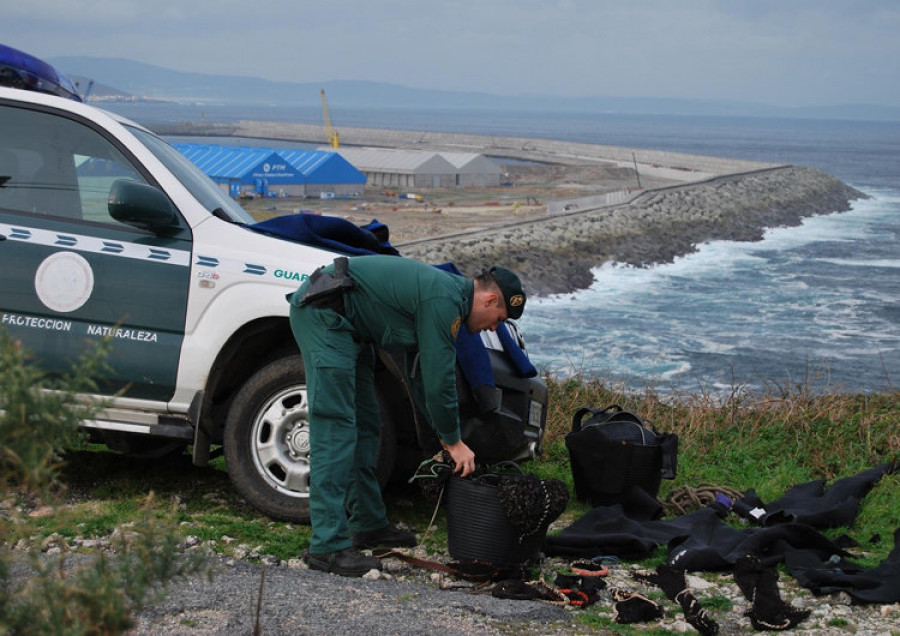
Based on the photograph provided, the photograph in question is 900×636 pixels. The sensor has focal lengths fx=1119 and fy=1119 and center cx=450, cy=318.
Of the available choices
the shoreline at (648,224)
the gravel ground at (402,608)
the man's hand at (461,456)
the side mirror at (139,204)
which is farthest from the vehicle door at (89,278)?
the shoreline at (648,224)

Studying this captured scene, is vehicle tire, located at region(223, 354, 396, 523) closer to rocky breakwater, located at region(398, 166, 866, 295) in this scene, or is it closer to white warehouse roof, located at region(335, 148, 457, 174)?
rocky breakwater, located at region(398, 166, 866, 295)

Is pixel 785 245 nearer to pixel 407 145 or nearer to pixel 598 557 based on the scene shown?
pixel 598 557

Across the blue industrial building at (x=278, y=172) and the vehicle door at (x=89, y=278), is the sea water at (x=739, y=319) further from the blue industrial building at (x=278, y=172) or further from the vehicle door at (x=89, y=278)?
the blue industrial building at (x=278, y=172)

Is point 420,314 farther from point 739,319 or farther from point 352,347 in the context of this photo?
point 739,319

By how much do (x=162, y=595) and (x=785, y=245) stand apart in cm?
4904

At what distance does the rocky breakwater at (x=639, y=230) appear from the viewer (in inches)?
1468

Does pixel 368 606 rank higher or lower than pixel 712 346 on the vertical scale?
higher

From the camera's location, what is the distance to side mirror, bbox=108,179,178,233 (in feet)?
18.9

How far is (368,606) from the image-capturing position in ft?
15.4

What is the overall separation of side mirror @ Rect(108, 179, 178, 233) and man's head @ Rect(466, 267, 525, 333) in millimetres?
1796

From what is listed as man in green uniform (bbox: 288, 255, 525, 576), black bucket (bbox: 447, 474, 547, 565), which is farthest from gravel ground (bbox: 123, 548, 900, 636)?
man in green uniform (bbox: 288, 255, 525, 576)

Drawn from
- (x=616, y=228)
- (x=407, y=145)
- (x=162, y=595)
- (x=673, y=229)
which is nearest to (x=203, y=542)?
(x=162, y=595)

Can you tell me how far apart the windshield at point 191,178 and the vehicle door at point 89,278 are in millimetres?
185

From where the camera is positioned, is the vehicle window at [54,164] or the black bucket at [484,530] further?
the vehicle window at [54,164]
